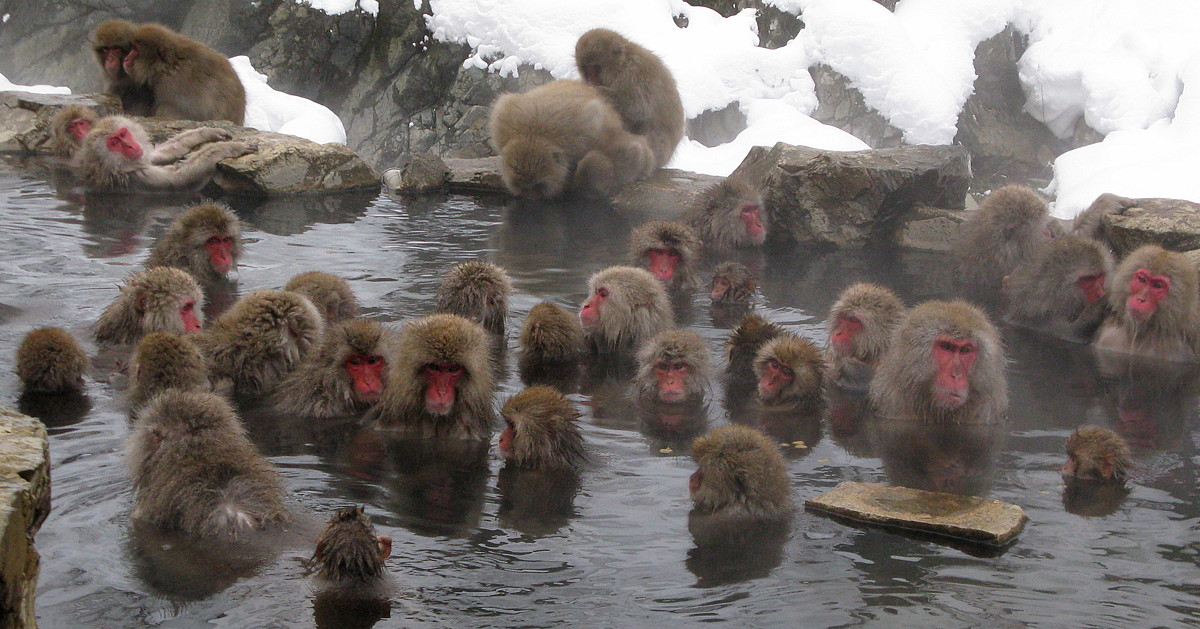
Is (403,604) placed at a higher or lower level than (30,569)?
lower

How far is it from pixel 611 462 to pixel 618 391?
111cm

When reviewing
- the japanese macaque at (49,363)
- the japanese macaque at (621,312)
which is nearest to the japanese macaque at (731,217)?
the japanese macaque at (621,312)

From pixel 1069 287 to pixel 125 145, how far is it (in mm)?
7317

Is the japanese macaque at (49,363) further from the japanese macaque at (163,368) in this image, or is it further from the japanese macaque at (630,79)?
the japanese macaque at (630,79)

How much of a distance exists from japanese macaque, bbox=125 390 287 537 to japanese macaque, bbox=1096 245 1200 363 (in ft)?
15.6

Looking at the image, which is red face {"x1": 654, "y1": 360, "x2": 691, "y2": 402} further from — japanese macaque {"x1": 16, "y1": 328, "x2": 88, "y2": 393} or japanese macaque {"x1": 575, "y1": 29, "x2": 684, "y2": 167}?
japanese macaque {"x1": 575, "y1": 29, "x2": 684, "y2": 167}

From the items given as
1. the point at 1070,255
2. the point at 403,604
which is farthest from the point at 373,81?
the point at 403,604

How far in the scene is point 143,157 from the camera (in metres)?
10.0

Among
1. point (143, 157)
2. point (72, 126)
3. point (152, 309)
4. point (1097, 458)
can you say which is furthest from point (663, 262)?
point (72, 126)

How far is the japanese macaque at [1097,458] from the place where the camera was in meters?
4.76

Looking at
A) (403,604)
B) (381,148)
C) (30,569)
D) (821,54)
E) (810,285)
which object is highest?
(821,54)

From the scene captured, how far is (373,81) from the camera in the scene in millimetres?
15320

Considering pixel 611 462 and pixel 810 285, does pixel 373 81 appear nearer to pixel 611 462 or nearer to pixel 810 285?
pixel 810 285

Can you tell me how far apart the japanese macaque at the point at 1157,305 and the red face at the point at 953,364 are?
1799 mm
